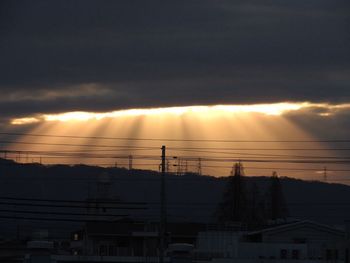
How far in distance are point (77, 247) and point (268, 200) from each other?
60.1 m

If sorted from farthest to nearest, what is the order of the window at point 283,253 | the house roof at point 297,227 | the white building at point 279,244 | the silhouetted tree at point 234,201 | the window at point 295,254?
1. the silhouetted tree at point 234,201
2. the house roof at point 297,227
3. the window at point 295,254
4. the window at point 283,253
5. the white building at point 279,244

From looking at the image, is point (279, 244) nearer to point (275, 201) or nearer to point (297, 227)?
point (297, 227)

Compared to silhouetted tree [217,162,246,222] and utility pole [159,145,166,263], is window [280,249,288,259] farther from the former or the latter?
silhouetted tree [217,162,246,222]

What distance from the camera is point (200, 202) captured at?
190 meters

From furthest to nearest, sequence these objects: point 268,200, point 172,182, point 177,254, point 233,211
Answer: point 172,182 → point 268,200 → point 233,211 → point 177,254

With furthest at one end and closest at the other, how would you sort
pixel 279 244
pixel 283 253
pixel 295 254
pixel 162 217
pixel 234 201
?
pixel 234 201 → pixel 279 244 → pixel 295 254 → pixel 283 253 → pixel 162 217

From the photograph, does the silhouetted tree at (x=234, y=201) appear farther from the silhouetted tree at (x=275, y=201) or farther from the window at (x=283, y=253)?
the window at (x=283, y=253)

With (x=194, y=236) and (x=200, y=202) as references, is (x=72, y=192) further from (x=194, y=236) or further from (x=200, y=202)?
(x=194, y=236)

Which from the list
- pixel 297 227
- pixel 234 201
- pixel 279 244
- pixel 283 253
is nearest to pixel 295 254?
pixel 283 253

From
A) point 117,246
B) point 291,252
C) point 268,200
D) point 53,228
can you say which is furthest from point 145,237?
point 53,228

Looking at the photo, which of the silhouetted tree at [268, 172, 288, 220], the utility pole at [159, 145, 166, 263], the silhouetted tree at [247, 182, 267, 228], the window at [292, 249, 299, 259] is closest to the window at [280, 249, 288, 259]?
the window at [292, 249, 299, 259]

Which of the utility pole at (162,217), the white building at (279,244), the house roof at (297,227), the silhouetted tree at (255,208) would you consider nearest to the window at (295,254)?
the white building at (279,244)

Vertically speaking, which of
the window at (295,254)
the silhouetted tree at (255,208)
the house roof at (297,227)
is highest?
the silhouetted tree at (255,208)

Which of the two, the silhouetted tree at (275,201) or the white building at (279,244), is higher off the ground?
the silhouetted tree at (275,201)
